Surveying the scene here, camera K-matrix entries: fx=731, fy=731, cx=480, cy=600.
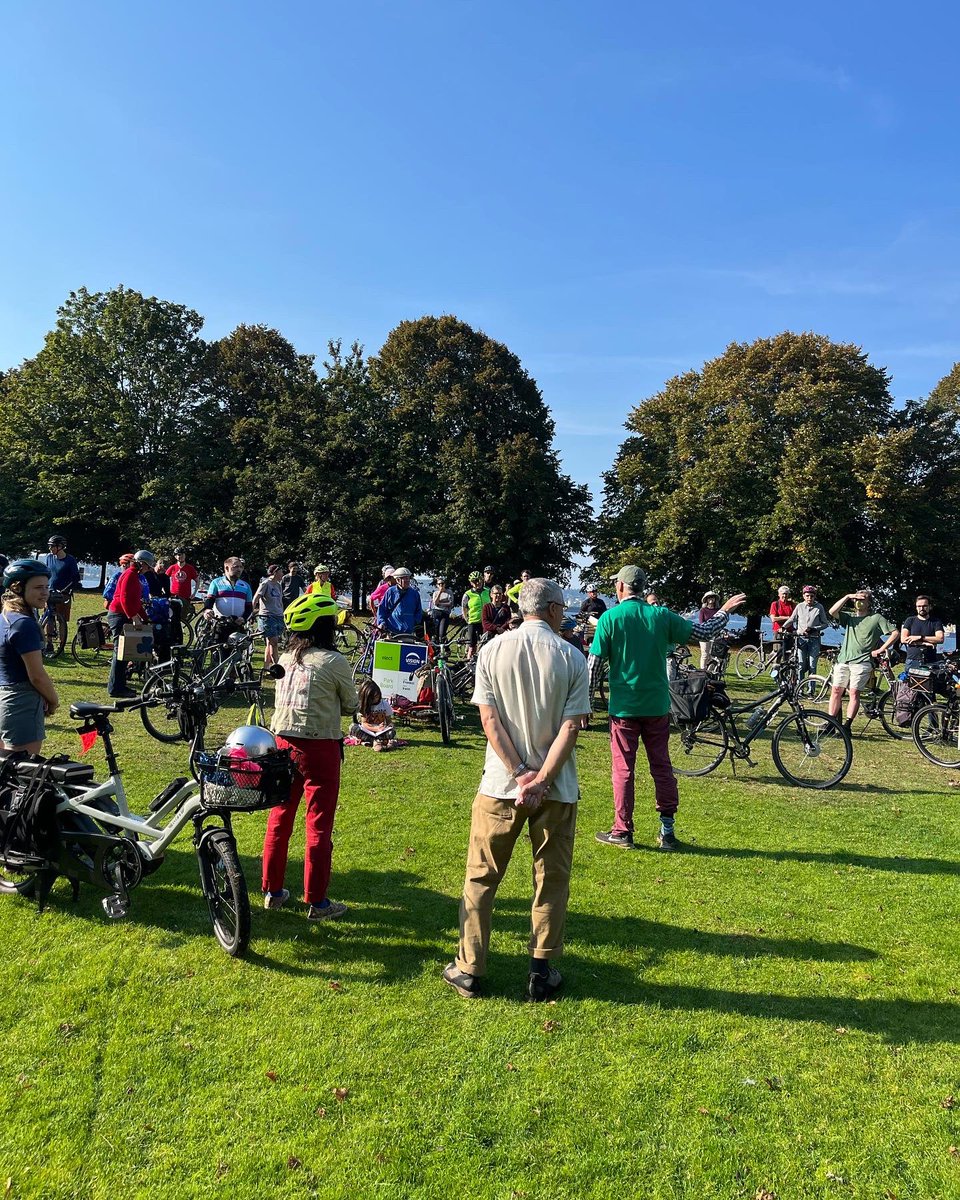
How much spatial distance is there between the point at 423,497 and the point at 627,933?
28868mm

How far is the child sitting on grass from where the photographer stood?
8914 millimetres

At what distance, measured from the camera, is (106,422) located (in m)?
34.3

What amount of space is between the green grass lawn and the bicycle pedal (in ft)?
0.28

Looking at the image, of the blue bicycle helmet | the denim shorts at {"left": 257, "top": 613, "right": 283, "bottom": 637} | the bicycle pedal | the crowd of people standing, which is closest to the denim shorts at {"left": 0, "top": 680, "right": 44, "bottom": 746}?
the crowd of people standing

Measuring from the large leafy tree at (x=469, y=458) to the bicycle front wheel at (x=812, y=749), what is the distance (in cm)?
2273

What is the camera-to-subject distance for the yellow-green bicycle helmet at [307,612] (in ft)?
13.5

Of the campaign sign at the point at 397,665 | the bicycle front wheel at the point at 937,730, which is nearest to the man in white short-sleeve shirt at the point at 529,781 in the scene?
the campaign sign at the point at 397,665

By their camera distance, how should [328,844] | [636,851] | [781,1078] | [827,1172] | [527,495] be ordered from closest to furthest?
[827,1172], [781,1078], [328,844], [636,851], [527,495]

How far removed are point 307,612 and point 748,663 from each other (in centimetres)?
1642

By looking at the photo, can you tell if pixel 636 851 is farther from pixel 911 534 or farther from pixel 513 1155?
pixel 911 534

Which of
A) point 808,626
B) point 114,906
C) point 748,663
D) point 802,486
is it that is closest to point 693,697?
point 114,906

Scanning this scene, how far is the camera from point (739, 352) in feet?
106

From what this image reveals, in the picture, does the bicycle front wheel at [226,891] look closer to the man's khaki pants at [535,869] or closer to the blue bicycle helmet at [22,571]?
the man's khaki pants at [535,869]

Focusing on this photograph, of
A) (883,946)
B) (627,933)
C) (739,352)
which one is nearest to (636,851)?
(627,933)
